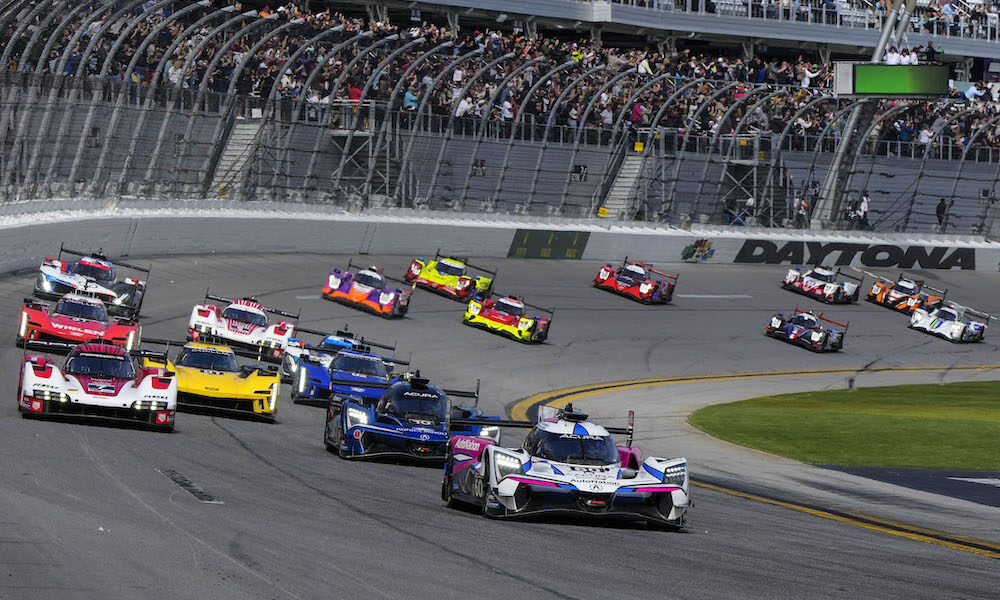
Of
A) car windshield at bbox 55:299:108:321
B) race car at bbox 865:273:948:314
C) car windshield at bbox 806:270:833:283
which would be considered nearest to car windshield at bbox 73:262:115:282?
car windshield at bbox 55:299:108:321

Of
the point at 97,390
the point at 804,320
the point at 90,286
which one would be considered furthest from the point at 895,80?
→ the point at 97,390

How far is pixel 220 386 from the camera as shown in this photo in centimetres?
2220

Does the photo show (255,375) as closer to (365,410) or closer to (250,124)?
(365,410)

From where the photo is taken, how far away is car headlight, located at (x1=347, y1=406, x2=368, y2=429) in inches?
741

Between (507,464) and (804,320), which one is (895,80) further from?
(507,464)

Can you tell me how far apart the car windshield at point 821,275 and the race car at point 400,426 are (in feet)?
102

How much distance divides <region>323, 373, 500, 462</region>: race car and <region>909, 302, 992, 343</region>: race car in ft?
95.2

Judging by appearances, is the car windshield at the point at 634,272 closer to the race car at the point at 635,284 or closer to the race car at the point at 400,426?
the race car at the point at 635,284

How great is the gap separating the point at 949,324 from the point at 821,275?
16.1 ft

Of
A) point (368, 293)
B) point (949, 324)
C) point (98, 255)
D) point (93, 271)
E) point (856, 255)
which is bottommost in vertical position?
point (949, 324)

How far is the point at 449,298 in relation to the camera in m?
39.8

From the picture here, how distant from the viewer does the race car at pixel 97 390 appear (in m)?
18.8

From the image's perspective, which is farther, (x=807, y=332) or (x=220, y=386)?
(x=807, y=332)

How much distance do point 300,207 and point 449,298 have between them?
247 inches
